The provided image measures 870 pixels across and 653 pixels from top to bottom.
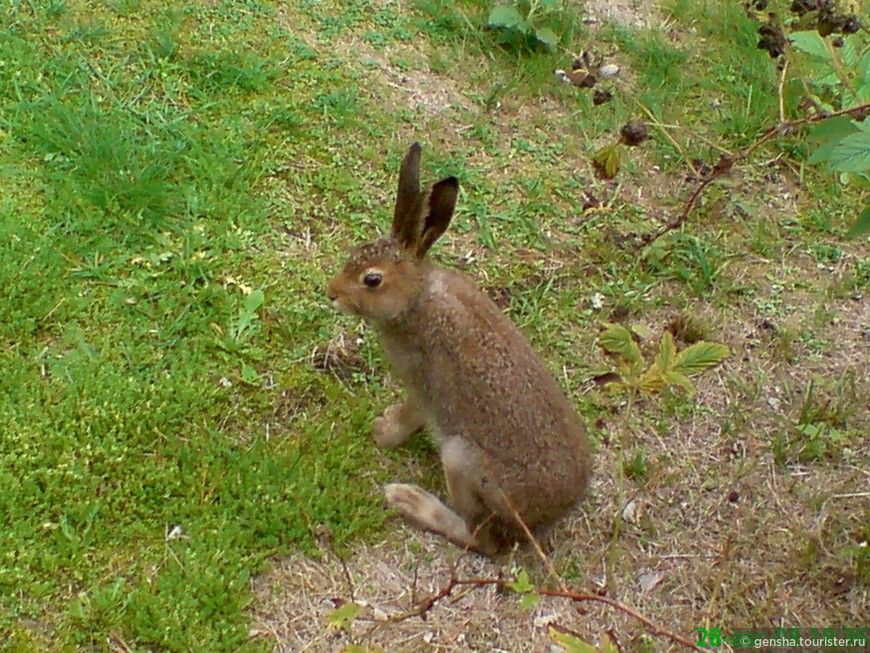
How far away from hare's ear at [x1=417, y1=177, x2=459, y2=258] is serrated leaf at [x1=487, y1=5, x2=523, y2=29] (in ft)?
8.23

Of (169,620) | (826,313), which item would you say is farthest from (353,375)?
(826,313)

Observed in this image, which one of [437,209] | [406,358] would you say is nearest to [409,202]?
[437,209]

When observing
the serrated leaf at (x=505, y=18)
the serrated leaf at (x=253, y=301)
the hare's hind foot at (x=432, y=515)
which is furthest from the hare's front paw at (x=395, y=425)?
the serrated leaf at (x=505, y=18)

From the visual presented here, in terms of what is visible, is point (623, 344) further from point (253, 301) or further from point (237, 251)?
point (237, 251)

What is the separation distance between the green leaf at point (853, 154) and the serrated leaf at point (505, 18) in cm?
355

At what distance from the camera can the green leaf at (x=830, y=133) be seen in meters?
3.04

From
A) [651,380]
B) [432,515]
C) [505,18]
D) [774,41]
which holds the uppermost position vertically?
[774,41]

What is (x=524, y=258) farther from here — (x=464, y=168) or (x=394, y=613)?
(x=394, y=613)

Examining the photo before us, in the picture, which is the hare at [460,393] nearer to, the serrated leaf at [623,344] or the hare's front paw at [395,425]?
the hare's front paw at [395,425]

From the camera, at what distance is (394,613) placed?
11.9 feet

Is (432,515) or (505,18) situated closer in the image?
(432,515)

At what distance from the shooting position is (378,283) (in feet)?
12.8

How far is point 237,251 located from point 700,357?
2.49 meters

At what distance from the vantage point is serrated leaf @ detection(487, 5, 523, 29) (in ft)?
19.4
